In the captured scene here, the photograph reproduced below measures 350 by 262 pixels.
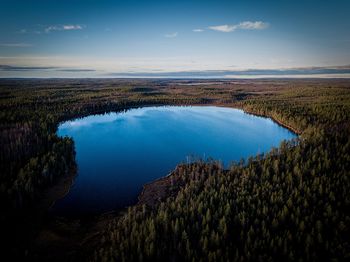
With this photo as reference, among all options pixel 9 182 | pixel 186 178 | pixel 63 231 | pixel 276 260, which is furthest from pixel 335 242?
pixel 9 182

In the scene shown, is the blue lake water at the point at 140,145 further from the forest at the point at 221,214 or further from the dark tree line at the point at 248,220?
the dark tree line at the point at 248,220

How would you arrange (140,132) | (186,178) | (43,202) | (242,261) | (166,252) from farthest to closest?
(140,132) < (186,178) < (43,202) < (166,252) < (242,261)

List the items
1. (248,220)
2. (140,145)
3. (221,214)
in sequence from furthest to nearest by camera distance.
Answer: (140,145)
(221,214)
(248,220)

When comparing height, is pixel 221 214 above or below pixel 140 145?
above

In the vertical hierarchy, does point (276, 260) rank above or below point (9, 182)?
below

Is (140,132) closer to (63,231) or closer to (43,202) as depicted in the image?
(43,202)

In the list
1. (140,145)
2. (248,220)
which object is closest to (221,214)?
(248,220)

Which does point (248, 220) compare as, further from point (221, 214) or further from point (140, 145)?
point (140, 145)

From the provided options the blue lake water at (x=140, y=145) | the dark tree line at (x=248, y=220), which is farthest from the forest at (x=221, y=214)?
the blue lake water at (x=140, y=145)

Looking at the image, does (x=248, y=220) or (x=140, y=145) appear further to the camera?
(x=140, y=145)
